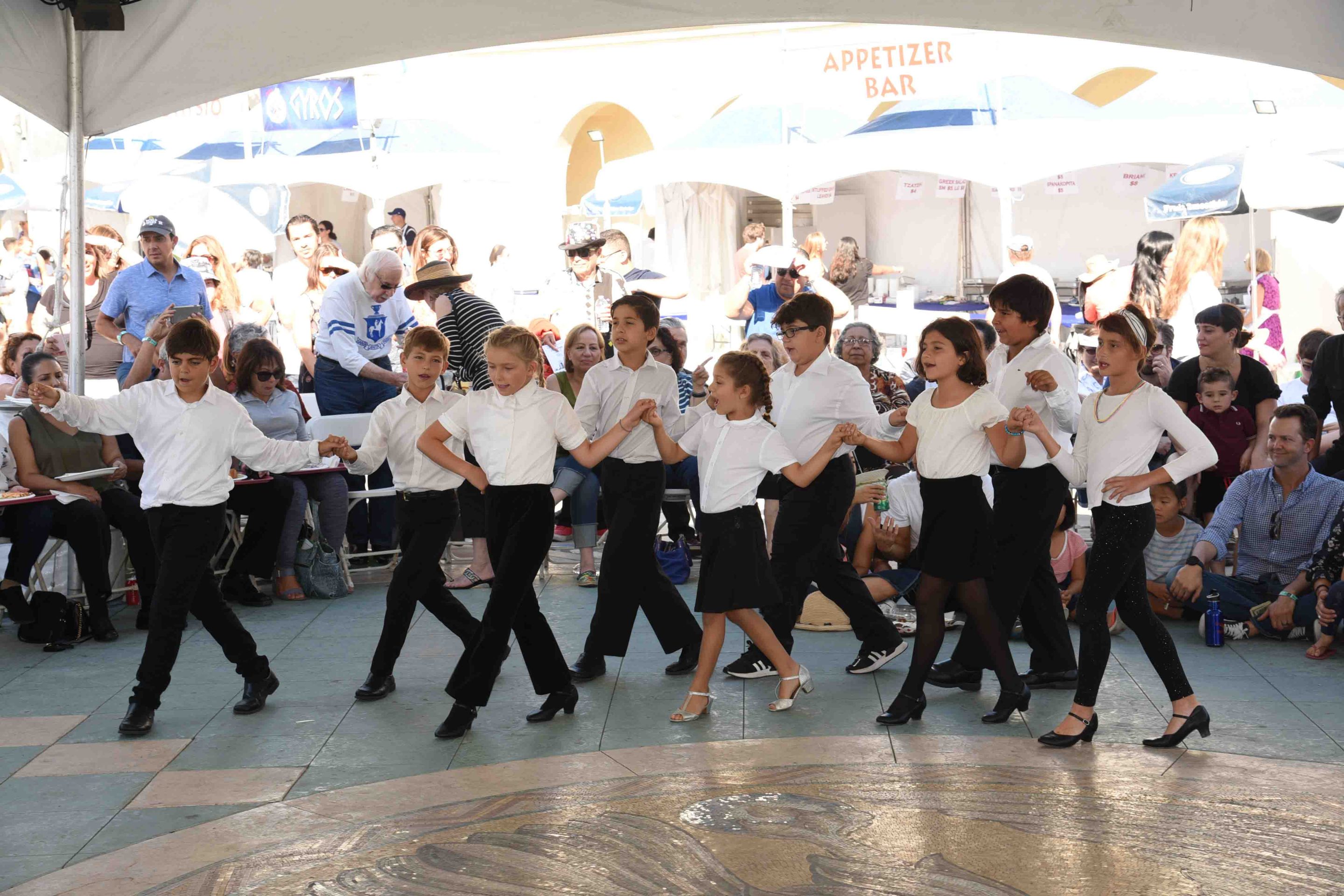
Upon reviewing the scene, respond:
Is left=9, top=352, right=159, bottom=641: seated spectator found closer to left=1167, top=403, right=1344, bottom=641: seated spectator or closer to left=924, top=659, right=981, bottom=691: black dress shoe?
left=924, top=659, right=981, bottom=691: black dress shoe

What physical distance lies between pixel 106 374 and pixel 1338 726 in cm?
725

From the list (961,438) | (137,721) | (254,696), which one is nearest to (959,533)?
(961,438)

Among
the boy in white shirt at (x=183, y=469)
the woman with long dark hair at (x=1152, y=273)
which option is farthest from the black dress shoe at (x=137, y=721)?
the woman with long dark hair at (x=1152, y=273)

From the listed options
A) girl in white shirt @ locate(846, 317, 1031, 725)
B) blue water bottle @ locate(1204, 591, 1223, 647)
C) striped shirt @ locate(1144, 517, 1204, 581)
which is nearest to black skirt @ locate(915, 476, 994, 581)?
girl in white shirt @ locate(846, 317, 1031, 725)

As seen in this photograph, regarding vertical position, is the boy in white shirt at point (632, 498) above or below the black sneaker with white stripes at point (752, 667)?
above

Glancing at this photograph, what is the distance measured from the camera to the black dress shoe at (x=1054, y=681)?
5535mm

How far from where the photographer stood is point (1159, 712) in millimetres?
5188

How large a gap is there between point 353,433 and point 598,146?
16256 millimetres

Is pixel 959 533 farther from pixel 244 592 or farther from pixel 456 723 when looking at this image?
pixel 244 592

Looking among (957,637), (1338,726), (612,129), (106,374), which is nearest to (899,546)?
(957,637)

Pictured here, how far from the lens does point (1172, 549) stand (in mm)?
6844

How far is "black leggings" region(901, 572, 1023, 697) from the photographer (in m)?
4.94

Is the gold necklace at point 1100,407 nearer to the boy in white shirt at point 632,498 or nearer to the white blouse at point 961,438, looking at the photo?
the white blouse at point 961,438

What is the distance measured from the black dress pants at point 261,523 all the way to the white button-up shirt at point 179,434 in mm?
2191
